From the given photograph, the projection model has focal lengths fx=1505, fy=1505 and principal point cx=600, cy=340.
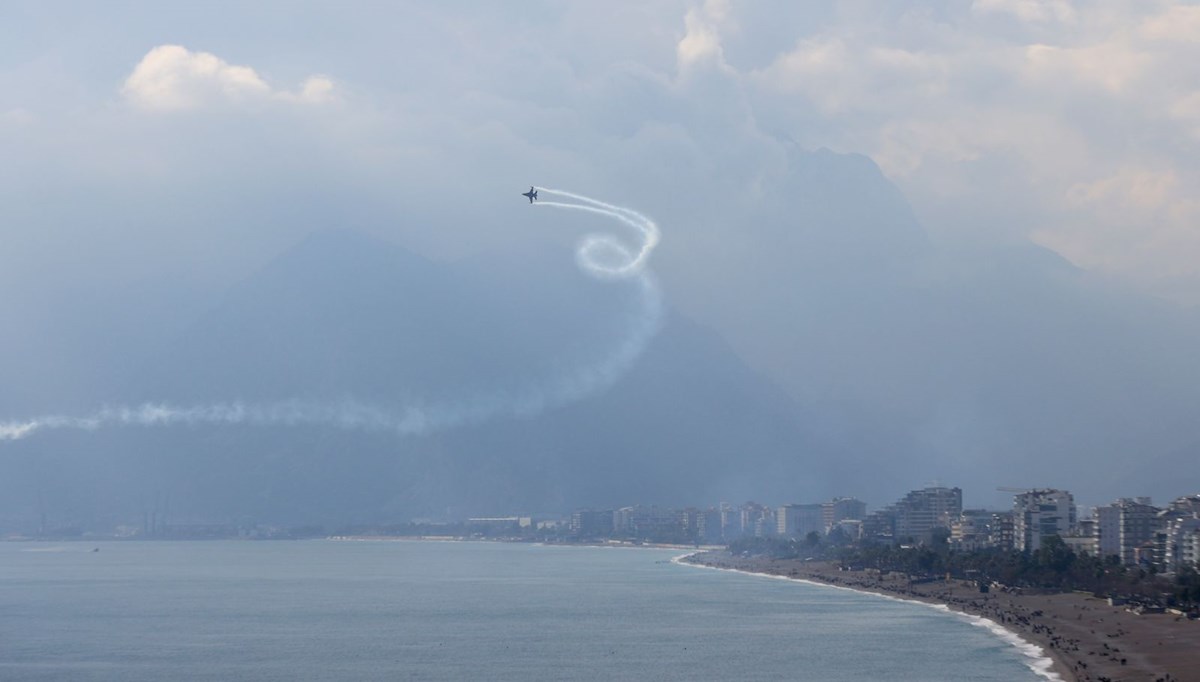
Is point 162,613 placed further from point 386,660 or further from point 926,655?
point 926,655

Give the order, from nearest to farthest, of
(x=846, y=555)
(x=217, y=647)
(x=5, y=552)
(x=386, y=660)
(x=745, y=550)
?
(x=386, y=660)
(x=217, y=647)
(x=846, y=555)
(x=745, y=550)
(x=5, y=552)

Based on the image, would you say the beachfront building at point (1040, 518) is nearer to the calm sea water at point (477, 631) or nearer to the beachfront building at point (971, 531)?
the beachfront building at point (971, 531)

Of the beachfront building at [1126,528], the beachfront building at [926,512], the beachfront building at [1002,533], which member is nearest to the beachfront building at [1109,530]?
the beachfront building at [1126,528]

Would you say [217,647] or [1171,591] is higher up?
[1171,591]

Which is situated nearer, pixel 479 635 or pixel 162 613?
pixel 479 635

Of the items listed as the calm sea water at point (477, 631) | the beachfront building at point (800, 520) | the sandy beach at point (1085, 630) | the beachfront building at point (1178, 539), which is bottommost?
the calm sea water at point (477, 631)

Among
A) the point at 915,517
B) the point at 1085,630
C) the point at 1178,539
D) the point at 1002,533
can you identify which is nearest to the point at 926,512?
the point at 915,517

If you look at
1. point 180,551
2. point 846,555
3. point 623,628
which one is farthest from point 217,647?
point 180,551
